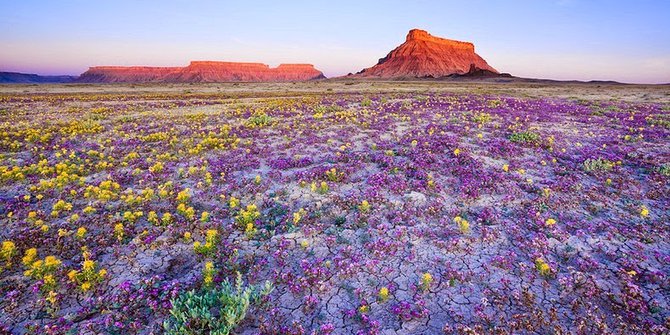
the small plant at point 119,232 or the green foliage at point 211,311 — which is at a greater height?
the small plant at point 119,232

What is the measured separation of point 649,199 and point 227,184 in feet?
38.3

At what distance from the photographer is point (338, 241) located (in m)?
7.22

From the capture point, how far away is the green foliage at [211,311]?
183 inches

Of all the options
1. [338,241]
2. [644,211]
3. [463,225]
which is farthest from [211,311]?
[644,211]

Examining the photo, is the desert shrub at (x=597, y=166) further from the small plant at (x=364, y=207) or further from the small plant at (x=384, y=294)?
the small plant at (x=384, y=294)

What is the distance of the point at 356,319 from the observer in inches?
204

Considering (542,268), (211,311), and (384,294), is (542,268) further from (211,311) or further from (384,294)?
(211,311)

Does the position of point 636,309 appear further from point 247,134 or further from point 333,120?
point 333,120

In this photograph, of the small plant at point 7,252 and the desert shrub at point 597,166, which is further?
the desert shrub at point 597,166

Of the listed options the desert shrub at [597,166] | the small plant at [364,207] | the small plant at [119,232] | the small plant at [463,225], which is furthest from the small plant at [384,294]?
the desert shrub at [597,166]

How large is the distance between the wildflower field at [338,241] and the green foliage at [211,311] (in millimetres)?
34

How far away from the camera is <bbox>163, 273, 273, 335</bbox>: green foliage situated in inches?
183

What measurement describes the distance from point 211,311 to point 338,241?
285cm

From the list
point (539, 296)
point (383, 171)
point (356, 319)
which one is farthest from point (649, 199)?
point (356, 319)
